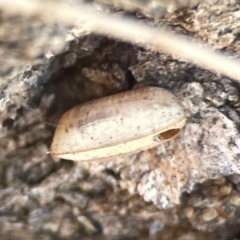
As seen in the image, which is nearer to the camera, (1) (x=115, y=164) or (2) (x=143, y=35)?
(2) (x=143, y=35)

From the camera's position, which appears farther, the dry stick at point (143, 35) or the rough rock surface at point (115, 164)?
the rough rock surface at point (115, 164)

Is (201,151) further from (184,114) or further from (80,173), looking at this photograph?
(80,173)

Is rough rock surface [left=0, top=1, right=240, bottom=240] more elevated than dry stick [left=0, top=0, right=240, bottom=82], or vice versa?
dry stick [left=0, top=0, right=240, bottom=82]

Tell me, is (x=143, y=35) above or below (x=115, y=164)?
above

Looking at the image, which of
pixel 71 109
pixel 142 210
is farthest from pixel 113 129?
pixel 142 210

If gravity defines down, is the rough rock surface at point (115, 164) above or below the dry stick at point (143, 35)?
below
